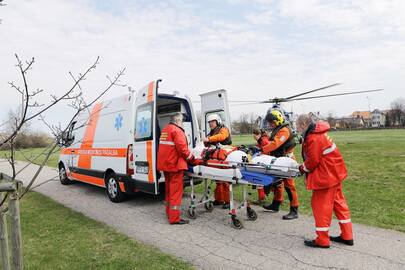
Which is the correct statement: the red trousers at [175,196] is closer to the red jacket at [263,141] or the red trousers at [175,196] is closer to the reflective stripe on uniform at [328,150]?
the red jacket at [263,141]

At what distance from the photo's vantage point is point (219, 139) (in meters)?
6.02

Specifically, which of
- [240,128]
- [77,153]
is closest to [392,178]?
[77,153]

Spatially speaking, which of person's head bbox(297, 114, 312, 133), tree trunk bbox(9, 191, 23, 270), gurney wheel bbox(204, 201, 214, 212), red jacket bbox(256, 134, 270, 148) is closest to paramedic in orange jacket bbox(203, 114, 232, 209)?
gurney wheel bbox(204, 201, 214, 212)

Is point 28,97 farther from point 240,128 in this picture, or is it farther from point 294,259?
point 240,128

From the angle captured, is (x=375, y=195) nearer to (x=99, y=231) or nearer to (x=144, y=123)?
(x=144, y=123)

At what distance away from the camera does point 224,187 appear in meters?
6.38

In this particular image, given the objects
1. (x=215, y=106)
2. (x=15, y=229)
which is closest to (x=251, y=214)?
(x=215, y=106)

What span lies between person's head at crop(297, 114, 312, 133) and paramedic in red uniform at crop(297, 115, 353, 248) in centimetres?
14

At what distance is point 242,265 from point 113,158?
4180 millimetres

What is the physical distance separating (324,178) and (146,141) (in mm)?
3341

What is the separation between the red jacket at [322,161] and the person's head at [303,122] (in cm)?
18

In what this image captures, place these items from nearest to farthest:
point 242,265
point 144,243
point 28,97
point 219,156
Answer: point 28,97 → point 242,265 → point 144,243 → point 219,156

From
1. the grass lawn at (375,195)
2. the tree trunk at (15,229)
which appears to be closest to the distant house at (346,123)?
the grass lawn at (375,195)

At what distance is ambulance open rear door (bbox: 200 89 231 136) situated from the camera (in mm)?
6918
